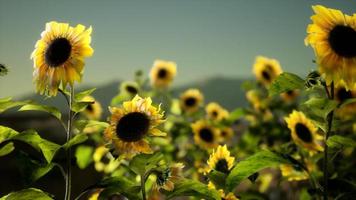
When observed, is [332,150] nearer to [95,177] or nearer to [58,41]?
[58,41]

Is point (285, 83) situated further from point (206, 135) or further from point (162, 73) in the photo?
point (162, 73)

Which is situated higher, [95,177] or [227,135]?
[227,135]

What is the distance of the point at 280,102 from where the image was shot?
3369 mm

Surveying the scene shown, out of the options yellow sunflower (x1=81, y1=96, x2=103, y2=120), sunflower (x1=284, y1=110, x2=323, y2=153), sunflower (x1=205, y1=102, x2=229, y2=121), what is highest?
sunflower (x1=284, y1=110, x2=323, y2=153)

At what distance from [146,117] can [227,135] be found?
237cm

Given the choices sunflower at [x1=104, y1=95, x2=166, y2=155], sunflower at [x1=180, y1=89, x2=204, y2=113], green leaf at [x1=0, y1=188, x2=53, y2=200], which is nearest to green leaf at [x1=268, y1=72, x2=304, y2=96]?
sunflower at [x1=104, y1=95, x2=166, y2=155]

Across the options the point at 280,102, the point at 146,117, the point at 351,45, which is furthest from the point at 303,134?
the point at 280,102

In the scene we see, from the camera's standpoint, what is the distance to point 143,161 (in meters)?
1.14

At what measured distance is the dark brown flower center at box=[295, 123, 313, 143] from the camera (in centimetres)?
192

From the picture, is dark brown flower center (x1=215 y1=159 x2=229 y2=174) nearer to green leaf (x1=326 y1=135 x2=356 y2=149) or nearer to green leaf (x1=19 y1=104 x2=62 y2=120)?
green leaf (x1=326 y1=135 x2=356 y2=149)

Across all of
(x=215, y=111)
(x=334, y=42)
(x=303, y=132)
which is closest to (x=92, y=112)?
(x=215, y=111)

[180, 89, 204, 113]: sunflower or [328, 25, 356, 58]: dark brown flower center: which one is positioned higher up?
[328, 25, 356, 58]: dark brown flower center

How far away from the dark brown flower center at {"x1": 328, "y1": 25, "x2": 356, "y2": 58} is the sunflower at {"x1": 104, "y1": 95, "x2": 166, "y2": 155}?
1.48 feet

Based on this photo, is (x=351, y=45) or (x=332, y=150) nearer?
(x=351, y=45)
